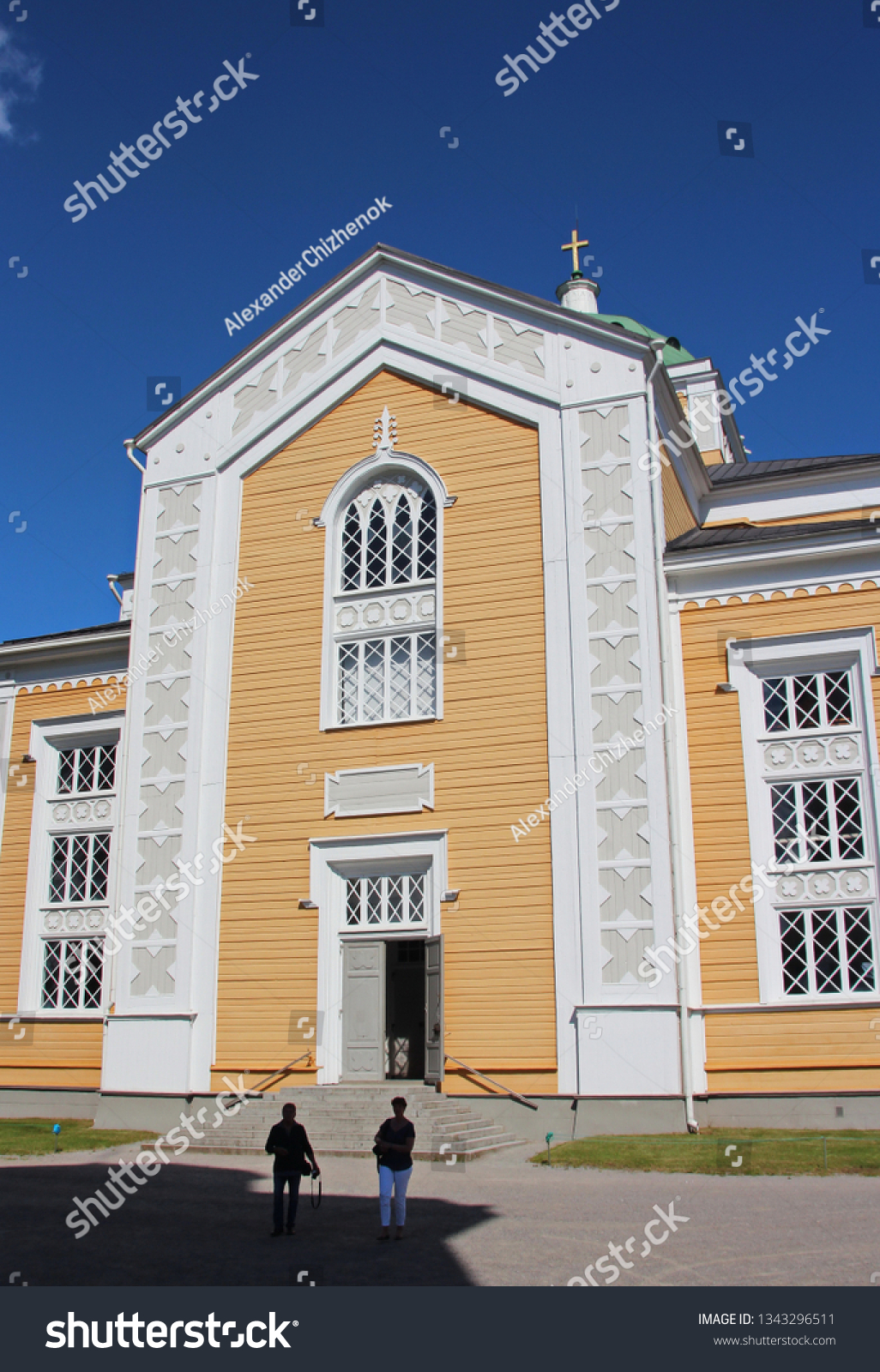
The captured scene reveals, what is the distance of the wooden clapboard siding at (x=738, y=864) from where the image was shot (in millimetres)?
15930

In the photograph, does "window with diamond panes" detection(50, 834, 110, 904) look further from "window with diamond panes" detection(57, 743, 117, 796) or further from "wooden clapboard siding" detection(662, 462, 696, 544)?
"wooden clapboard siding" detection(662, 462, 696, 544)

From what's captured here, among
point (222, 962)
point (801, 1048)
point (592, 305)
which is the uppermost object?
point (592, 305)

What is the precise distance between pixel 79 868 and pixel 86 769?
188cm

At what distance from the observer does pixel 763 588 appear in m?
17.8

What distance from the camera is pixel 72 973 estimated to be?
69.4 feet

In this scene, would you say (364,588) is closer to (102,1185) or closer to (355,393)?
(355,393)

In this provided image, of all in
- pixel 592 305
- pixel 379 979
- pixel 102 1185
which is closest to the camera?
pixel 102 1185

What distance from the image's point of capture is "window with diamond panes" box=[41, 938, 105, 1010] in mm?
20859

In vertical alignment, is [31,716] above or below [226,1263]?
above

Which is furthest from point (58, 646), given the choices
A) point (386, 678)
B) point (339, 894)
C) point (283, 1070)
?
point (283, 1070)

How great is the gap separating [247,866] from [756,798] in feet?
26.3

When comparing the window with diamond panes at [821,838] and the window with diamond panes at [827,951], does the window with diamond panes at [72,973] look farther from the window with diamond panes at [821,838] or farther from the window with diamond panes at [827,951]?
the window with diamond panes at [821,838]

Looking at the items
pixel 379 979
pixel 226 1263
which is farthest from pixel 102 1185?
pixel 379 979

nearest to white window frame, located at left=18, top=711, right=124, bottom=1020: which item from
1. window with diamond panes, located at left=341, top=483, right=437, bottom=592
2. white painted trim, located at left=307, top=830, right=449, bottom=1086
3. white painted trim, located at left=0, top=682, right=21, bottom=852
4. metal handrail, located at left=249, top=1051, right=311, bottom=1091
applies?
white painted trim, located at left=0, top=682, right=21, bottom=852
